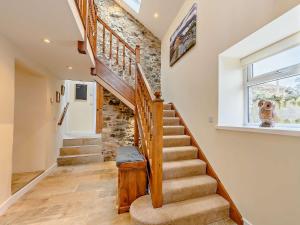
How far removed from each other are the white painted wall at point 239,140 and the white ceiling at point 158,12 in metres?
0.71

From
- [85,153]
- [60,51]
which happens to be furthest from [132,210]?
[85,153]

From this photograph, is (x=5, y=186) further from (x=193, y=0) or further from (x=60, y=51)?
(x=193, y=0)

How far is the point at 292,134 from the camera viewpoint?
4.43 feet

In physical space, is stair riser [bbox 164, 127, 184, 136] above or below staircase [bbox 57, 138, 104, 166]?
above

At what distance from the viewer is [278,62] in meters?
1.85

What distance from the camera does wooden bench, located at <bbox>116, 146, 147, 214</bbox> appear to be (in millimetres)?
2084

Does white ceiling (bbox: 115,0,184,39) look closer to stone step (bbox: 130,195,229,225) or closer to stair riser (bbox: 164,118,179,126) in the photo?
stair riser (bbox: 164,118,179,126)

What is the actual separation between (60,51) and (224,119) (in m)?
2.76

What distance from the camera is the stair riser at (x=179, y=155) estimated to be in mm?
2588

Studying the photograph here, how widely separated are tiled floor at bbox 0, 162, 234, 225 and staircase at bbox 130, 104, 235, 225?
0.20m

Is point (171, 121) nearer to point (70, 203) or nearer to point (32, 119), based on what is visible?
point (70, 203)

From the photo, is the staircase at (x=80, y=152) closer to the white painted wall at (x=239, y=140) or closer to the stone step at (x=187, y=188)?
the white painted wall at (x=239, y=140)

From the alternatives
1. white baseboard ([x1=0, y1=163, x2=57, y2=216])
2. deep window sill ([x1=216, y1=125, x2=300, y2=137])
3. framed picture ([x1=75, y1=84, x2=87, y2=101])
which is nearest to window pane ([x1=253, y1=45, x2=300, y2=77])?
deep window sill ([x1=216, y1=125, x2=300, y2=137])

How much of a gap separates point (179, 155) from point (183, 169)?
0.31 m
